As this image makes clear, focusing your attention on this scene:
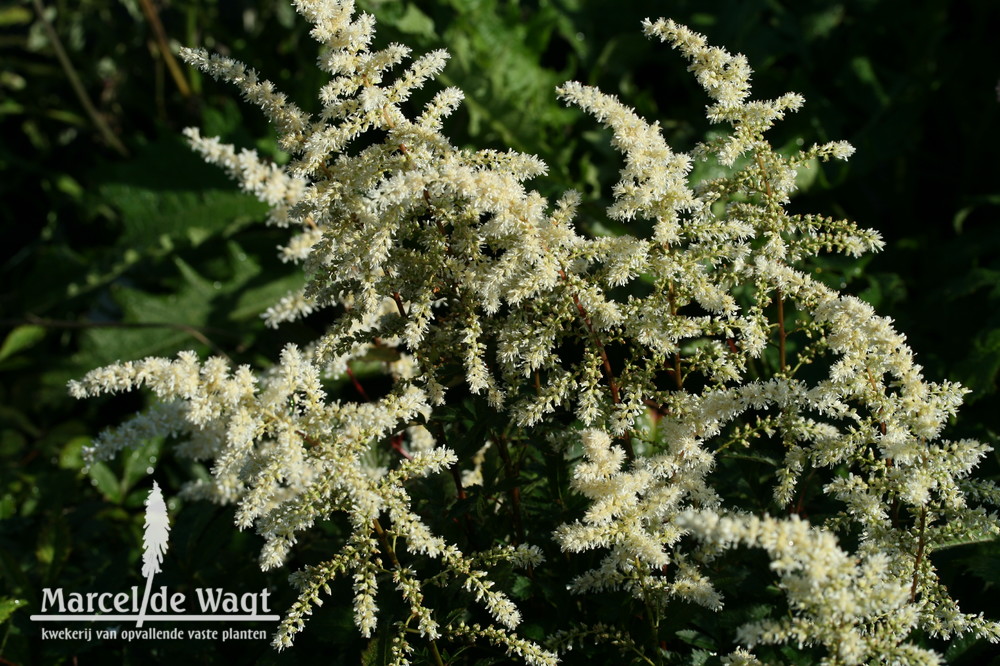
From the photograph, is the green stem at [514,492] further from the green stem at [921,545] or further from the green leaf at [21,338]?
the green leaf at [21,338]

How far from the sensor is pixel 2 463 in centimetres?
315

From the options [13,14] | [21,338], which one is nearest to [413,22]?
[21,338]

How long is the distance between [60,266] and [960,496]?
3525 mm

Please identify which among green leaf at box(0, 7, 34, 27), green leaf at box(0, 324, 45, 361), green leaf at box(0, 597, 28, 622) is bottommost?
green leaf at box(0, 597, 28, 622)

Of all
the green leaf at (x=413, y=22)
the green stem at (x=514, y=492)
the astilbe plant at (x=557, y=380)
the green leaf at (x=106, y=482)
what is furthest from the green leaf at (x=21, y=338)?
the green stem at (x=514, y=492)

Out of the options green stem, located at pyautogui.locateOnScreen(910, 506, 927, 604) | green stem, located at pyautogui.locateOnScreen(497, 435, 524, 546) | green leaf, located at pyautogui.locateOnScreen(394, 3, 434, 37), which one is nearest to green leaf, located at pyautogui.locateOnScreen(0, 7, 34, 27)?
green leaf, located at pyautogui.locateOnScreen(394, 3, 434, 37)

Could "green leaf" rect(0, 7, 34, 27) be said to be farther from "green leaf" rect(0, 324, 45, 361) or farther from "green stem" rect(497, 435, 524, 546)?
"green stem" rect(497, 435, 524, 546)

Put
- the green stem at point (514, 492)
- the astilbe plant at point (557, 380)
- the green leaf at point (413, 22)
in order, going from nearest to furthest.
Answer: the astilbe plant at point (557, 380), the green stem at point (514, 492), the green leaf at point (413, 22)

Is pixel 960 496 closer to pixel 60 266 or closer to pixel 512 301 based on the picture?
pixel 512 301

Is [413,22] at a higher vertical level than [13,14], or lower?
lower

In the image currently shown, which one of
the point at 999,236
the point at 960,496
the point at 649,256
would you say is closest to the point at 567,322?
the point at 649,256

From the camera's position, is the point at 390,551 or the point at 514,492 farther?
the point at 514,492

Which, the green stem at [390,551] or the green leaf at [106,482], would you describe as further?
the green leaf at [106,482]

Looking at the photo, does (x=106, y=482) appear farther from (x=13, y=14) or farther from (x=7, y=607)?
(x=13, y=14)
